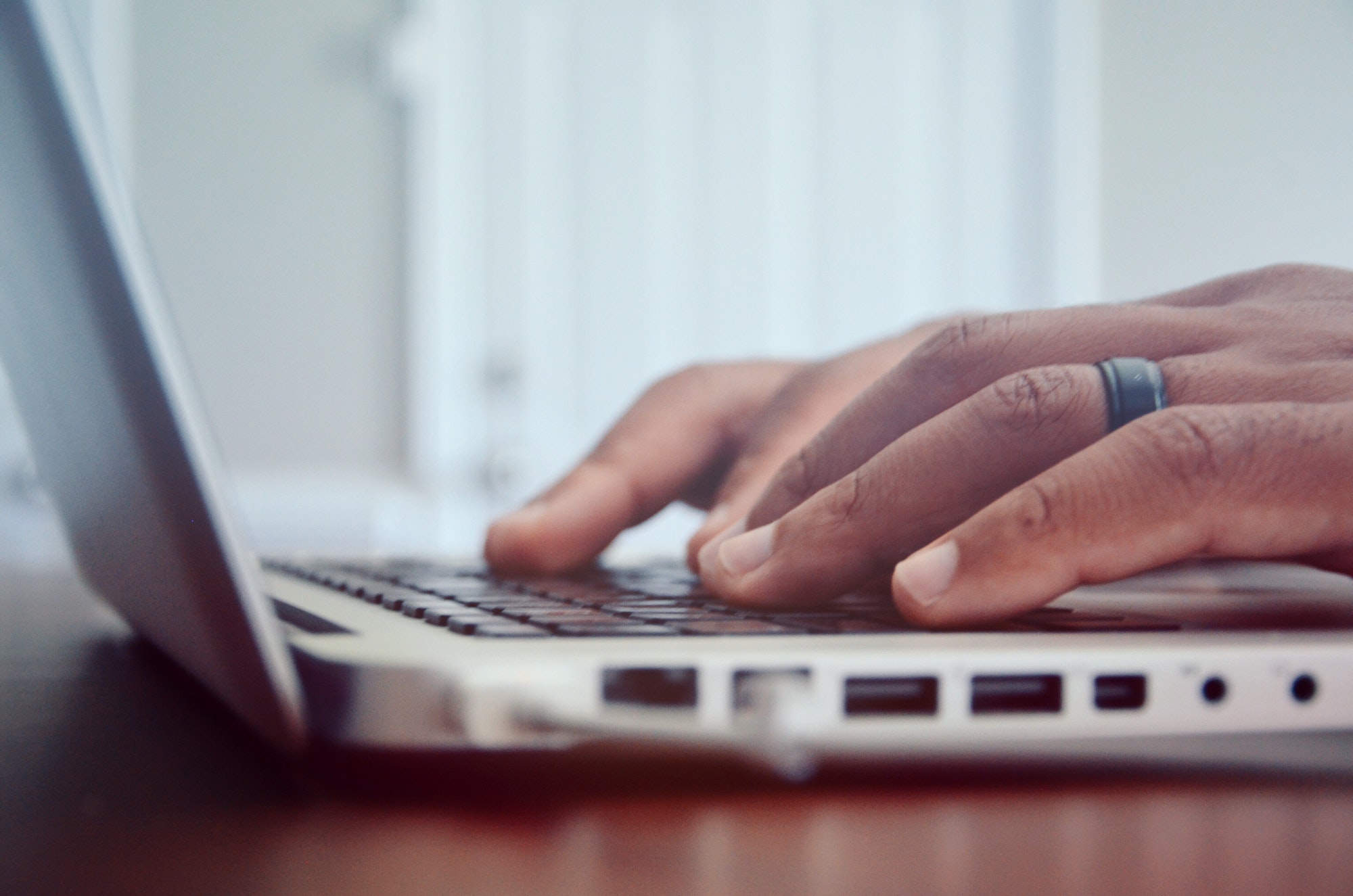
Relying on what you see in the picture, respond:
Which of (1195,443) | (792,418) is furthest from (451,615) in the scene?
(792,418)

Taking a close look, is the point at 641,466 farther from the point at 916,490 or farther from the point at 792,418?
the point at 916,490

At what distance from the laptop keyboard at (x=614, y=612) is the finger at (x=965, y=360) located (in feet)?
0.20

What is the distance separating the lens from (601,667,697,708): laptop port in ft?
0.77

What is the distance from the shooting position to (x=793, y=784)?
24 cm

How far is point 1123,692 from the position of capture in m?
0.26

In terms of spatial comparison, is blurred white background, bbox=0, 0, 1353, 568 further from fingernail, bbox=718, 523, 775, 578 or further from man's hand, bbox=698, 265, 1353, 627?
fingernail, bbox=718, 523, 775, 578

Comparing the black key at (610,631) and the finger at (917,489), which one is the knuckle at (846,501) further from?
the black key at (610,631)

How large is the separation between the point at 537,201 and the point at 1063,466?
183 centimetres

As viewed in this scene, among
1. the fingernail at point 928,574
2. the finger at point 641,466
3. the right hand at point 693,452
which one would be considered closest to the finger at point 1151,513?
the fingernail at point 928,574

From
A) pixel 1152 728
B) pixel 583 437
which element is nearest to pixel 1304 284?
pixel 1152 728

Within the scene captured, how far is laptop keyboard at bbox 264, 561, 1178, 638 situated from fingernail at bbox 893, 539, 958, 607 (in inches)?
0.5

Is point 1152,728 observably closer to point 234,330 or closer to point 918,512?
point 918,512

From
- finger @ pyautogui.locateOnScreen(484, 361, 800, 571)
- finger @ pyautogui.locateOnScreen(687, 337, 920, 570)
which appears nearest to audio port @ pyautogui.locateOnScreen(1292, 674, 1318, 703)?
finger @ pyautogui.locateOnScreen(687, 337, 920, 570)

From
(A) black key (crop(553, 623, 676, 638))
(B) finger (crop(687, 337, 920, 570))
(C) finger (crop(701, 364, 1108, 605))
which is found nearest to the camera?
(A) black key (crop(553, 623, 676, 638))
